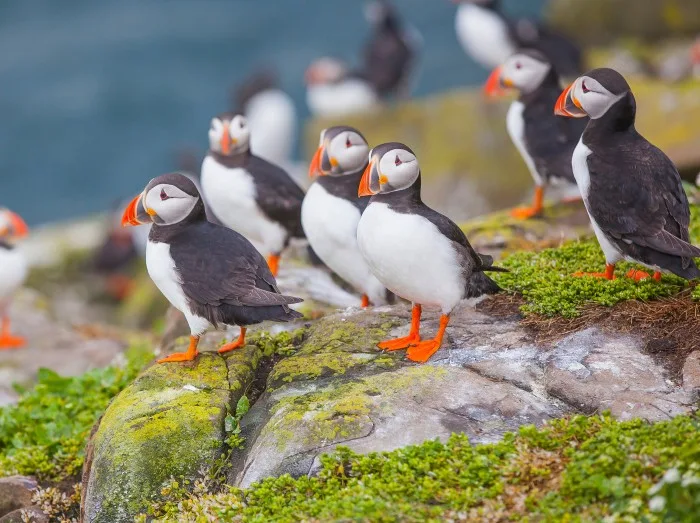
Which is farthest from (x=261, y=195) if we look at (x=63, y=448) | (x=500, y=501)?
(x=500, y=501)

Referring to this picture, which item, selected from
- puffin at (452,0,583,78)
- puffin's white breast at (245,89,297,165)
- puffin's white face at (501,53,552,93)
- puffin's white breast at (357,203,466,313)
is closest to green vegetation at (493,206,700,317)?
puffin's white breast at (357,203,466,313)

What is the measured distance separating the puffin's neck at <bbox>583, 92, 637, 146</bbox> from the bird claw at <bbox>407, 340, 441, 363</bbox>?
1.59 m

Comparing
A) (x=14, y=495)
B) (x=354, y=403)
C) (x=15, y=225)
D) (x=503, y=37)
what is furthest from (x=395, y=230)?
(x=503, y=37)

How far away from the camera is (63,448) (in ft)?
20.1

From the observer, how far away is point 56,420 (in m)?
6.61

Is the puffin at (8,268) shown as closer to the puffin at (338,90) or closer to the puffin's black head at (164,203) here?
the puffin's black head at (164,203)

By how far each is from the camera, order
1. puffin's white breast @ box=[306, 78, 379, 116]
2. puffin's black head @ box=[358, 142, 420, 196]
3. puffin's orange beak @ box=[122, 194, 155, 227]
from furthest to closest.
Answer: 1. puffin's white breast @ box=[306, 78, 379, 116]
2. puffin's orange beak @ box=[122, 194, 155, 227]
3. puffin's black head @ box=[358, 142, 420, 196]

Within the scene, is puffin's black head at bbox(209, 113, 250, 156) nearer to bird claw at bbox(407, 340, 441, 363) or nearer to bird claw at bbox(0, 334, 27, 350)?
bird claw at bbox(407, 340, 441, 363)

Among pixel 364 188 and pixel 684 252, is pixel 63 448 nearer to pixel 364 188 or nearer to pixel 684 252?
pixel 364 188

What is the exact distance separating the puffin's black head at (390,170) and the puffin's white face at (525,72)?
324 cm

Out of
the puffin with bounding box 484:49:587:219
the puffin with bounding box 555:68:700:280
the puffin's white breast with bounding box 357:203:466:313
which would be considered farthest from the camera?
the puffin with bounding box 484:49:587:219

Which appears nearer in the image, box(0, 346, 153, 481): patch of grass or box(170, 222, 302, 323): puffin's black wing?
box(170, 222, 302, 323): puffin's black wing

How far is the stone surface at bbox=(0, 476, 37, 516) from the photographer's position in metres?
5.75

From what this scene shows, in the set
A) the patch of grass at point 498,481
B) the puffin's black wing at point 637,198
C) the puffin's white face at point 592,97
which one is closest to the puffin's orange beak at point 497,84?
A: the puffin's white face at point 592,97
